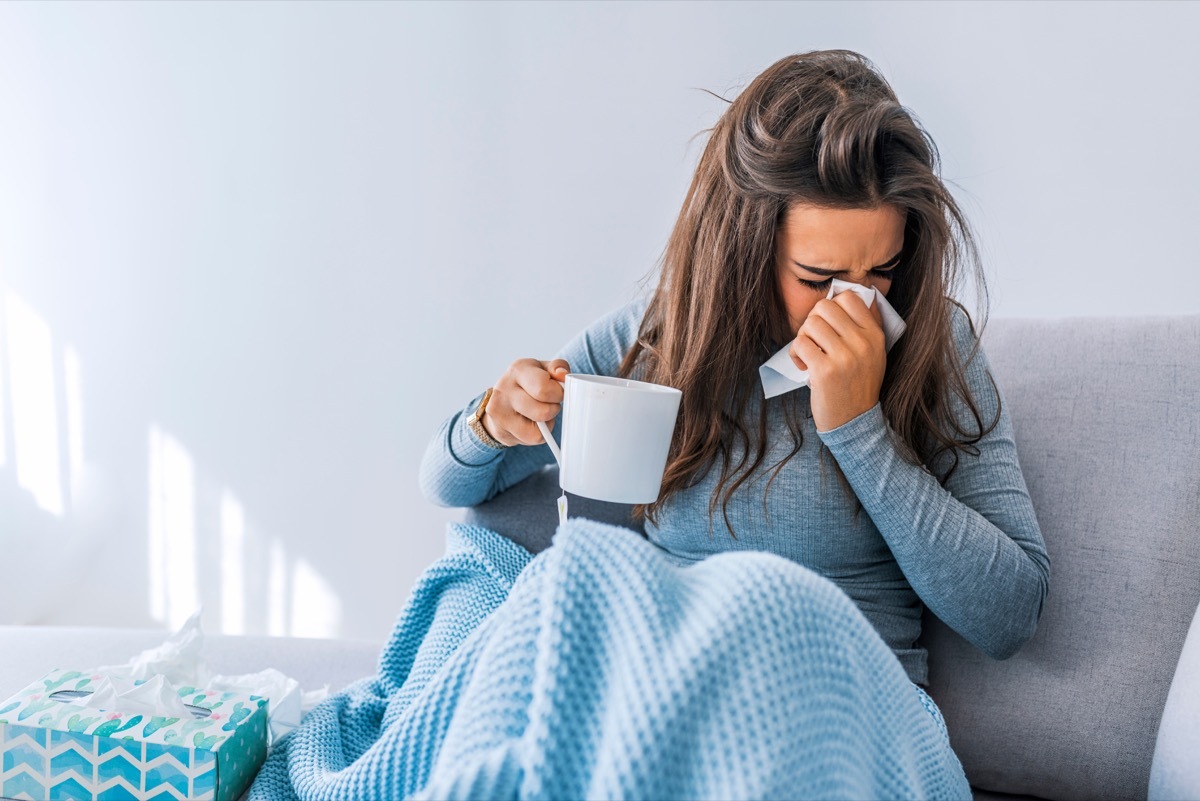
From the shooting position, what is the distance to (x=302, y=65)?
182 cm

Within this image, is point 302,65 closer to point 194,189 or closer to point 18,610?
point 194,189

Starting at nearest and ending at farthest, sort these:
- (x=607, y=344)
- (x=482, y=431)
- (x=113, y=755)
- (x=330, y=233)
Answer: (x=113, y=755) < (x=482, y=431) < (x=607, y=344) < (x=330, y=233)

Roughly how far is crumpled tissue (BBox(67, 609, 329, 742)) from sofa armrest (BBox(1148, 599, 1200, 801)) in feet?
2.38

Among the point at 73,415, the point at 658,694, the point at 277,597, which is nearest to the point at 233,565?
the point at 277,597

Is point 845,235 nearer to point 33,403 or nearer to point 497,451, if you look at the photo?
point 497,451

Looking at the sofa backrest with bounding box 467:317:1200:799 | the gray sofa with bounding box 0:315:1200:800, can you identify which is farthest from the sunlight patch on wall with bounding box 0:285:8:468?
the sofa backrest with bounding box 467:317:1200:799

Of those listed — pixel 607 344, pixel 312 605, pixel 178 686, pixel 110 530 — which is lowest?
pixel 312 605

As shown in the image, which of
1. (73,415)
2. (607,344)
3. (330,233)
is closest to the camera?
(607,344)

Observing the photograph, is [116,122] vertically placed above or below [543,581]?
above

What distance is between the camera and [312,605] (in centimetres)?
205

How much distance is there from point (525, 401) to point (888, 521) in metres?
0.37

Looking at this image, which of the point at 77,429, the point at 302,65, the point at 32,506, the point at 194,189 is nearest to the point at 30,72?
the point at 194,189

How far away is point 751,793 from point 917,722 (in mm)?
198

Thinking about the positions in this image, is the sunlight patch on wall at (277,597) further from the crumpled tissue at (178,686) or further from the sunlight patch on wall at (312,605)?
the crumpled tissue at (178,686)
